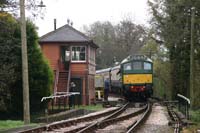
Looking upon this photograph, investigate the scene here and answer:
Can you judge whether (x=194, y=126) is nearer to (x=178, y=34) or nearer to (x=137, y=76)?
(x=178, y=34)

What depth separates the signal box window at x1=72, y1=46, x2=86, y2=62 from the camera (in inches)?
1809

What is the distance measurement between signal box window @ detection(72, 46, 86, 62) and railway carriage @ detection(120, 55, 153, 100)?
4617 mm

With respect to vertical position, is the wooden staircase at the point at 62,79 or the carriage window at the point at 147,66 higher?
the carriage window at the point at 147,66

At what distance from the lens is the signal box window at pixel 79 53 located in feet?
151

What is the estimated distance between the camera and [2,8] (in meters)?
24.6

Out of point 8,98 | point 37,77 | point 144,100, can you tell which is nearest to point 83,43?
point 144,100

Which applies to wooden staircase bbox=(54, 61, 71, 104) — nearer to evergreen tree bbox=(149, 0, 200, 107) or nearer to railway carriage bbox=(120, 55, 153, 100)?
railway carriage bbox=(120, 55, 153, 100)

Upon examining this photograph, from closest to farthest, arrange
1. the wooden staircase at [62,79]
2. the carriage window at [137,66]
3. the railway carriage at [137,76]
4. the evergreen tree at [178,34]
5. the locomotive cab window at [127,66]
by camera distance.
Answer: the evergreen tree at [178,34] → the railway carriage at [137,76] → the carriage window at [137,66] → the locomotive cab window at [127,66] → the wooden staircase at [62,79]

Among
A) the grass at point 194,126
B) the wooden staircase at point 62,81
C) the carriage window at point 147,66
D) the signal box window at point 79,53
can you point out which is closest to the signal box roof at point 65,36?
the signal box window at point 79,53

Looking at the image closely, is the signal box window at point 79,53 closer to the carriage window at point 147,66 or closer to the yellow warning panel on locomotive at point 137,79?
the yellow warning panel on locomotive at point 137,79

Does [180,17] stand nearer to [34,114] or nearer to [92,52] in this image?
[34,114]

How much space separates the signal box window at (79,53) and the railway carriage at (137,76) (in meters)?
4.62

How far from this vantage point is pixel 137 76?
42.5 meters

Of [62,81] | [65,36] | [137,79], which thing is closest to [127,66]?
[137,79]
